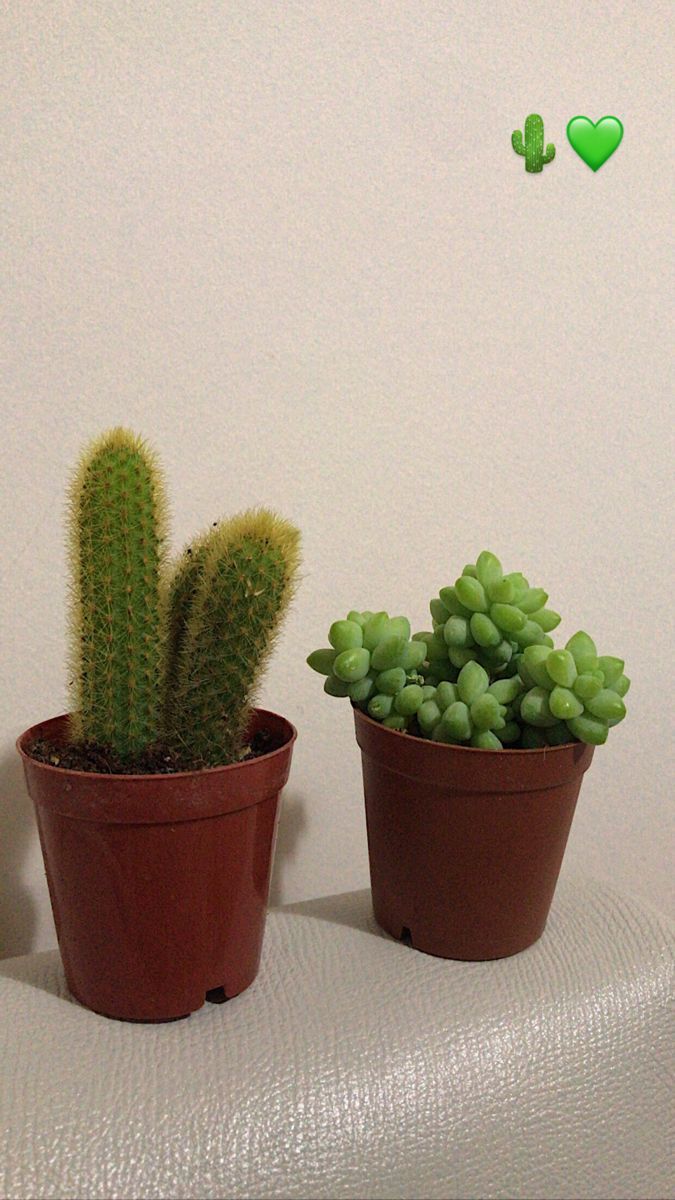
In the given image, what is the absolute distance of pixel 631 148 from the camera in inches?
37.1

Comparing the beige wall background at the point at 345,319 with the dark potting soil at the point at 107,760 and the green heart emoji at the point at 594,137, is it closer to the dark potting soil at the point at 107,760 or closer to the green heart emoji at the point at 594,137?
the green heart emoji at the point at 594,137

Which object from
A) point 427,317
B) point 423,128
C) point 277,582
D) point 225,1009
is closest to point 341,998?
point 225,1009

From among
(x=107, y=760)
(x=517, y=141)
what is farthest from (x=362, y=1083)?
(x=517, y=141)

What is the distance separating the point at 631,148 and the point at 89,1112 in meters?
0.94

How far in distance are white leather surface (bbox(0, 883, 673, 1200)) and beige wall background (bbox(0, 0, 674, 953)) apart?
0.25m

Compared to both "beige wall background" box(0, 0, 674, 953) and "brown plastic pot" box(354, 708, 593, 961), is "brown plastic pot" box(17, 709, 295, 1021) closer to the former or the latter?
"brown plastic pot" box(354, 708, 593, 961)

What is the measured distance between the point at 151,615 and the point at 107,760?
0.32 feet

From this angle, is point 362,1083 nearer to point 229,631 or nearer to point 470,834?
point 470,834

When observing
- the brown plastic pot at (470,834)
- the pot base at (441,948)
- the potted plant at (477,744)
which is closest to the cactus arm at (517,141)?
the potted plant at (477,744)

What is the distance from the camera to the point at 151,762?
0.61m

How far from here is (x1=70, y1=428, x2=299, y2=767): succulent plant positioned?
575 millimetres

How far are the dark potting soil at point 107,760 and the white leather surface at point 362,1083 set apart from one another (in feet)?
0.53

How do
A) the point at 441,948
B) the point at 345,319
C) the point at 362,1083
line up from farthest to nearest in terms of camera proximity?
1. the point at 345,319
2. the point at 441,948
3. the point at 362,1083

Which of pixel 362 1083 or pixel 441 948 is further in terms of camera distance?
pixel 441 948
